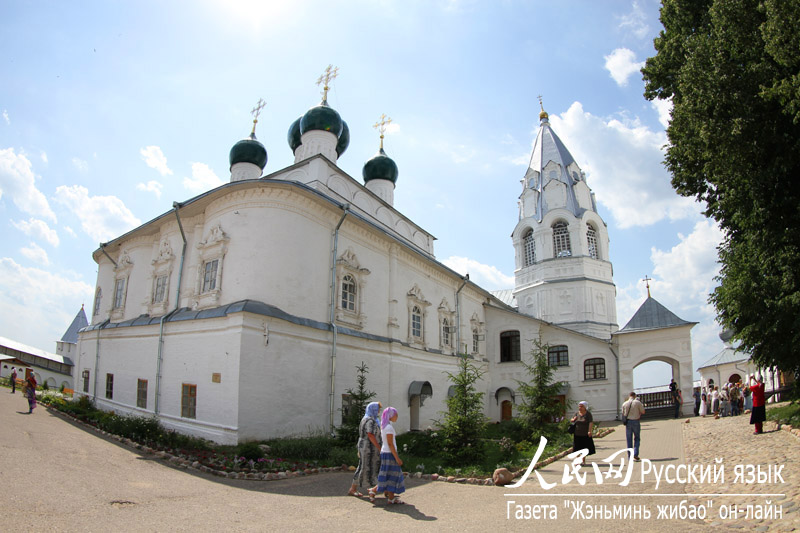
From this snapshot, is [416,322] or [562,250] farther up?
[562,250]

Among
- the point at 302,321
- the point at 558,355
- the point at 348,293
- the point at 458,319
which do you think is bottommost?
the point at 558,355

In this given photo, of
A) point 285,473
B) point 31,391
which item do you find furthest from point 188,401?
point 31,391

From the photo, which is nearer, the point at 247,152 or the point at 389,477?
the point at 389,477

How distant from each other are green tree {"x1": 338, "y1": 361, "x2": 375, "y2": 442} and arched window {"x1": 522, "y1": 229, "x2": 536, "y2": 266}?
19839mm

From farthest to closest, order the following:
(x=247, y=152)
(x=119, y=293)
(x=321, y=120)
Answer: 1. (x=247, y=152)
2. (x=321, y=120)
3. (x=119, y=293)

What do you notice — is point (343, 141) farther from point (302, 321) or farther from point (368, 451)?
point (368, 451)

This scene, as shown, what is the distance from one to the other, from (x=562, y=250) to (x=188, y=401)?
23895 millimetres

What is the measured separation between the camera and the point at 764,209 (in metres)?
8.69

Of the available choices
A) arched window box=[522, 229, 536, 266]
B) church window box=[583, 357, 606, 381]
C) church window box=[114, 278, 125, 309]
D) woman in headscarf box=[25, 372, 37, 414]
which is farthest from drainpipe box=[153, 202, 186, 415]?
arched window box=[522, 229, 536, 266]

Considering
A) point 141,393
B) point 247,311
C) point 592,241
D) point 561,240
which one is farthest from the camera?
point 592,241

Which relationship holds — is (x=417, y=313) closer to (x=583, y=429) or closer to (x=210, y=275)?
(x=210, y=275)

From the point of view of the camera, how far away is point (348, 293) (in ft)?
47.7

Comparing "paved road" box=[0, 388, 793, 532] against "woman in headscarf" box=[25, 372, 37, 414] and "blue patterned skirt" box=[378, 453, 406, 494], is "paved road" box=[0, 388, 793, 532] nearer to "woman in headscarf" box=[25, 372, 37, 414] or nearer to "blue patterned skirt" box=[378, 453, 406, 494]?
"blue patterned skirt" box=[378, 453, 406, 494]

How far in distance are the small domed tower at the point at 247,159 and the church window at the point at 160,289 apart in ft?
21.5
